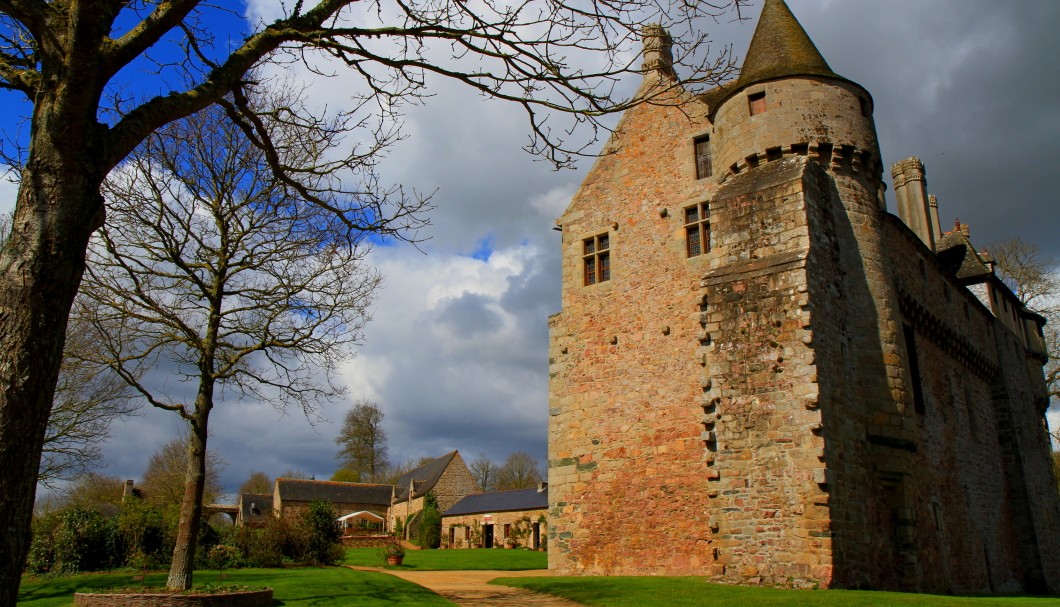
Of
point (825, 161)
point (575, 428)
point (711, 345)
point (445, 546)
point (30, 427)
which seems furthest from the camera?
point (445, 546)

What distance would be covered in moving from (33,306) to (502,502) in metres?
42.3

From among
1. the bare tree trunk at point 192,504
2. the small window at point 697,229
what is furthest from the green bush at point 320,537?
the small window at point 697,229

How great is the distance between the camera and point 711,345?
42.1ft

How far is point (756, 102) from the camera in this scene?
1530cm

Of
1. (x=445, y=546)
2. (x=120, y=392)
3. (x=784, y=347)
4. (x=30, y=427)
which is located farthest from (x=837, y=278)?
(x=445, y=546)

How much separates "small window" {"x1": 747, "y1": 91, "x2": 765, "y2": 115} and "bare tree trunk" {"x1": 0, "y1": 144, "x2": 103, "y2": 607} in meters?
13.2

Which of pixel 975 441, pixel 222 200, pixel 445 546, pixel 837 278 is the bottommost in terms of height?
pixel 445 546

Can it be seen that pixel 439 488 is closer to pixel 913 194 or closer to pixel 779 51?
pixel 913 194

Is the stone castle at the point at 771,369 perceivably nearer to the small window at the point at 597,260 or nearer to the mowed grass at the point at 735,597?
the small window at the point at 597,260

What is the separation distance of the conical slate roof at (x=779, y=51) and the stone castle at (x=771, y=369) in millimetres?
53

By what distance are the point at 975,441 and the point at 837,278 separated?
1063cm

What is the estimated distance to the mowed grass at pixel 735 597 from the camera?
900 cm

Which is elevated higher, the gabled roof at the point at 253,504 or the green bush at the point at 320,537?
the gabled roof at the point at 253,504

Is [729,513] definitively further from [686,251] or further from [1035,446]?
[1035,446]
